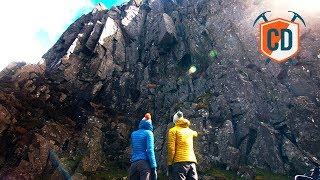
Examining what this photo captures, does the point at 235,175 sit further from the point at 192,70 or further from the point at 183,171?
the point at 192,70

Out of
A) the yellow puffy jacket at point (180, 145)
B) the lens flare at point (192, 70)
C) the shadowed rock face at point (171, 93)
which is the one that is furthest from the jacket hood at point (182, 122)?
the lens flare at point (192, 70)

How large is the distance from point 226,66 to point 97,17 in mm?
25106

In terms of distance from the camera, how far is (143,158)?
39.1 ft

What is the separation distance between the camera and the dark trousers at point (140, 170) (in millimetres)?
11672

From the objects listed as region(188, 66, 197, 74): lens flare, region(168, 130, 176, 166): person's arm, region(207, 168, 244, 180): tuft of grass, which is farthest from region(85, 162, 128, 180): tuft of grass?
region(168, 130, 176, 166): person's arm

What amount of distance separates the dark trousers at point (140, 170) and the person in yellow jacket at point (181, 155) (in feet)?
2.98

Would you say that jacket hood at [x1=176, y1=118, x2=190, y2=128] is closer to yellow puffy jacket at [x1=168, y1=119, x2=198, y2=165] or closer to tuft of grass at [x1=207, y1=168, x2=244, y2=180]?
yellow puffy jacket at [x1=168, y1=119, x2=198, y2=165]

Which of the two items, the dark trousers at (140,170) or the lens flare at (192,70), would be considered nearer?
the dark trousers at (140,170)

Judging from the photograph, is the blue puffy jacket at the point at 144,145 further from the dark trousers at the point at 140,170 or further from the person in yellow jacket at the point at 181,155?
the person in yellow jacket at the point at 181,155

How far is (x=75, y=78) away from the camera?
38.6m

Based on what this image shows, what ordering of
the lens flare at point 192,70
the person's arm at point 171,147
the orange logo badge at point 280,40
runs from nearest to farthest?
the person's arm at point 171,147 < the orange logo badge at point 280,40 < the lens flare at point 192,70

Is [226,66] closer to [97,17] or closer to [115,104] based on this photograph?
[115,104]

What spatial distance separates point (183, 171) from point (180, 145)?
0.95 m

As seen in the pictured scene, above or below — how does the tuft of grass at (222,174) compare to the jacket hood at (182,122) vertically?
below
